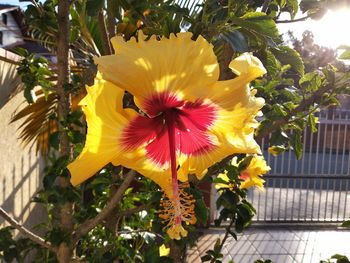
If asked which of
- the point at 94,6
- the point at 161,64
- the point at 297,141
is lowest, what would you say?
the point at 297,141

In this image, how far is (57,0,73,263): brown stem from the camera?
3.44 feet

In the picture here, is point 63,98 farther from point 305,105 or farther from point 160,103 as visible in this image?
point 305,105

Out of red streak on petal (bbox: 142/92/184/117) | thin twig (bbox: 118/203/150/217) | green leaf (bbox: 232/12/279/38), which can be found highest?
green leaf (bbox: 232/12/279/38)

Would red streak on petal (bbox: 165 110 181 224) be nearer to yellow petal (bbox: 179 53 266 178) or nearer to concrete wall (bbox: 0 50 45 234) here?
yellow petal (bbox: 179 53 266 178)

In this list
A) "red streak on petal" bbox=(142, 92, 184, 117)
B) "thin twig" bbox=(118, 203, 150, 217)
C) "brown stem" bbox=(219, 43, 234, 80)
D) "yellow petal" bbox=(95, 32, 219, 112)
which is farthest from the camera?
"thin twig" bbox=(118, 203, 150, 217)

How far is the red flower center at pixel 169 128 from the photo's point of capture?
0.75 meters

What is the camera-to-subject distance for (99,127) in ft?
2.26

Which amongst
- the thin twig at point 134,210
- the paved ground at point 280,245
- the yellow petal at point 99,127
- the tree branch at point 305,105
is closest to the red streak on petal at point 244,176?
the tree branch at point 305,105

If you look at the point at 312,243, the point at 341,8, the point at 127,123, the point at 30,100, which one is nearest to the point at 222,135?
the point at 127,123

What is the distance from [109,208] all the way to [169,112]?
41 cm

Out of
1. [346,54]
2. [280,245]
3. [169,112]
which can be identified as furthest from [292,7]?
[280,245]

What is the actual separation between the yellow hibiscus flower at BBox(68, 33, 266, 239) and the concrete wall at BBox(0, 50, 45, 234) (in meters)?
1.39

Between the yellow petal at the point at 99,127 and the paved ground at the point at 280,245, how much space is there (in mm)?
3516

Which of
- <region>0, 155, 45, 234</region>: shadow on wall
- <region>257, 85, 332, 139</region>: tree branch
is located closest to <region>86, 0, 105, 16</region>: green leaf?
<region>257, 85, 332, 139</region>: tree branch
